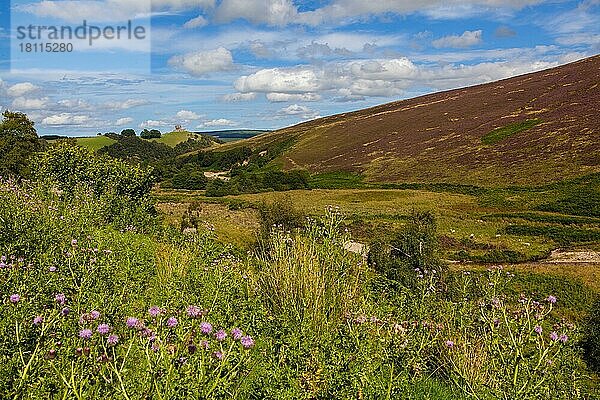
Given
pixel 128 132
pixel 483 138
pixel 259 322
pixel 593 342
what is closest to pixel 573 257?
pixel 593 342

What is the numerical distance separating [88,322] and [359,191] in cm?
5306

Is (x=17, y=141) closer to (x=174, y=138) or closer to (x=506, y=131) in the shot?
(x=506, y=131)

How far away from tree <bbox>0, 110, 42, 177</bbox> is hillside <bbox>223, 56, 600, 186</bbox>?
37933 mm

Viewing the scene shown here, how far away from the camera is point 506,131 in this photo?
63.9m

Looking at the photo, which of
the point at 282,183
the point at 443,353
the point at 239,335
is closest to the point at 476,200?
the point at 282,183

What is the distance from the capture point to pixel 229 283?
6.24m

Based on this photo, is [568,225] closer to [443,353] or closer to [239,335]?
[443,353]

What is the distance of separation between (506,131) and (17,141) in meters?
53.4

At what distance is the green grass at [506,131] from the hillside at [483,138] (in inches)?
4.5

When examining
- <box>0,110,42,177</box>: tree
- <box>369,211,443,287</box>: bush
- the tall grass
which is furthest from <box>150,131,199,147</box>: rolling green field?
the tall grass

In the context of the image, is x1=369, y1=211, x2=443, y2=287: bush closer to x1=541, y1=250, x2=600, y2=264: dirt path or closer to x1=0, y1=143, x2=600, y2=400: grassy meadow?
x1=0, y1=143, x2=600, y2=400: grassy meadow

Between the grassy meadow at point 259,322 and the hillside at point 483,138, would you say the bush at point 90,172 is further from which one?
the hillside at point 483,138

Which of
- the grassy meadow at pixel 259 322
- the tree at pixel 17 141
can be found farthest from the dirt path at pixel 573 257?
the tree at pixel 17 141

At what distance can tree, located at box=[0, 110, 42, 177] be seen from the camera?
3628cm
